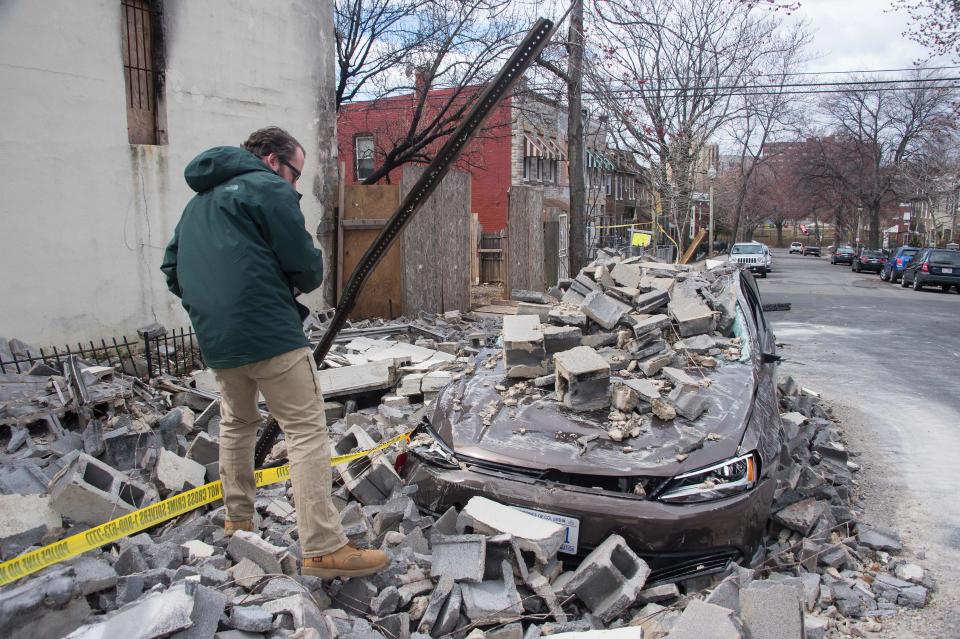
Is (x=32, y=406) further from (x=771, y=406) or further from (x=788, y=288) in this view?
(x=788, y=288)

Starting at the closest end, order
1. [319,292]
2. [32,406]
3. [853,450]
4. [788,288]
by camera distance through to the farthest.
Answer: [32,406], [853,450], [319,292], [788,288]

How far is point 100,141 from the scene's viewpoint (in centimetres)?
781

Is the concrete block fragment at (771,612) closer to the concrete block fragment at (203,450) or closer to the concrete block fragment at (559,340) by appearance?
the concrete block fragment at (559,340)

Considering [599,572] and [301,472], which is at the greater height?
[301,472]

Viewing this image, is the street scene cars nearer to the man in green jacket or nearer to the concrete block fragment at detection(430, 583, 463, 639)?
the concrete block fragment at detection(430, 583, 463, 639)

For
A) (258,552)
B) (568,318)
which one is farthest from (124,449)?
(568,318)

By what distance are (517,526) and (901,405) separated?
606 centimetres

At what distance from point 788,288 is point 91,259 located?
23.6 m

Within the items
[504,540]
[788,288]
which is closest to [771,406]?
[504,540]

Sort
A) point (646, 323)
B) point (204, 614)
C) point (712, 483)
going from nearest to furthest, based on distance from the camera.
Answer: point (204, 614) → point (712, 483) → point (646, 323)

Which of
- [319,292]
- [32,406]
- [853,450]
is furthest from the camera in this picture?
[319,292]

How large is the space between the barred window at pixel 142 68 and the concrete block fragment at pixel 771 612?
8547mm

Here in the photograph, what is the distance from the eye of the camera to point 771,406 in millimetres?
4125

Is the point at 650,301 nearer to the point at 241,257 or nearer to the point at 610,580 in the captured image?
the point at 610,580
